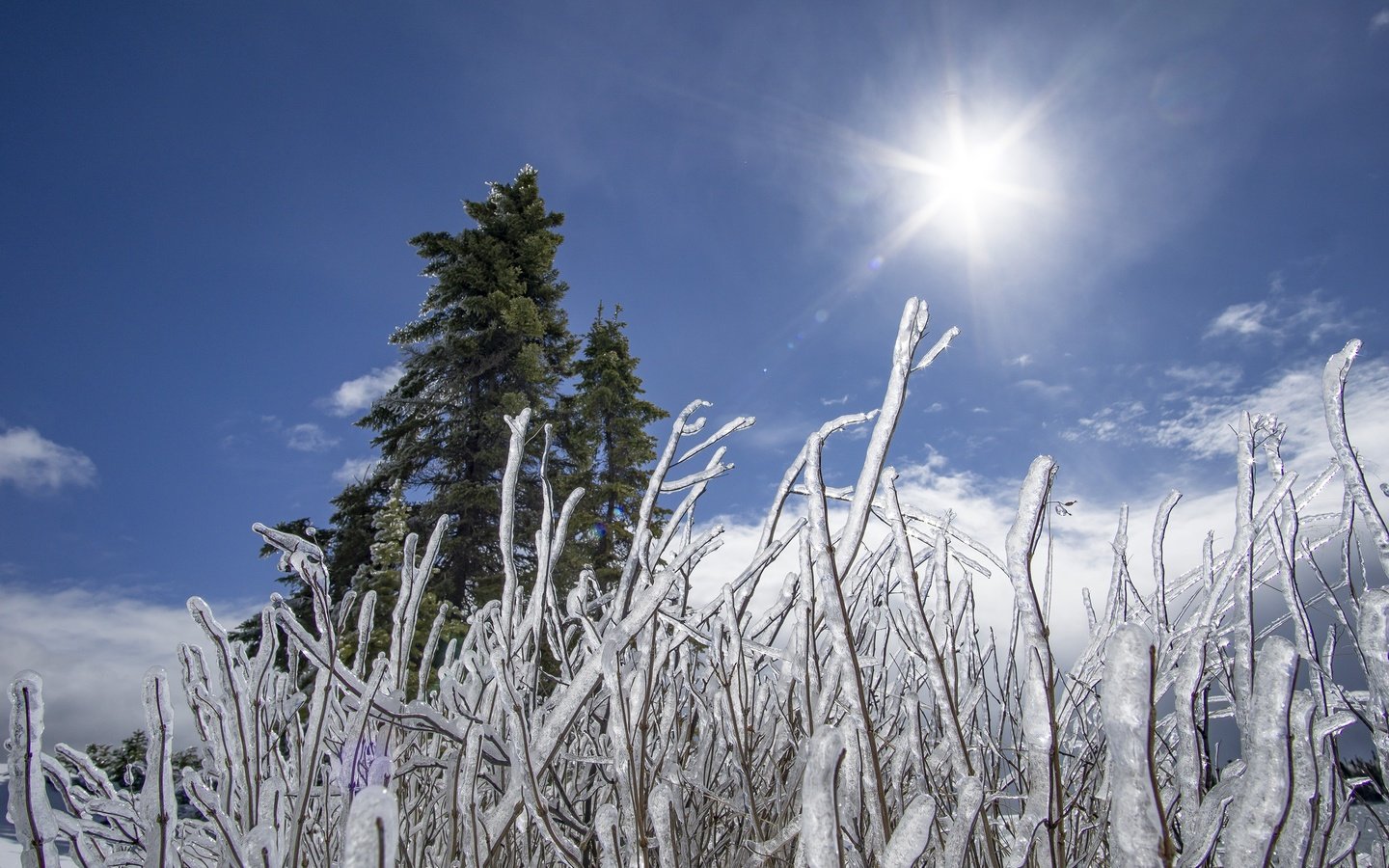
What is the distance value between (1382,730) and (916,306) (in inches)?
30.4

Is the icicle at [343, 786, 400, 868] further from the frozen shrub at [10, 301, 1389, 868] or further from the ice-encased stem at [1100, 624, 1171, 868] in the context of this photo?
the ice-encased stem at [1100, 624, 1171, 868]

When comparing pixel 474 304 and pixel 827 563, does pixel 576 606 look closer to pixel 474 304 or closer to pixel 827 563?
pixel 827 563

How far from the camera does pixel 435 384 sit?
18.2 metres

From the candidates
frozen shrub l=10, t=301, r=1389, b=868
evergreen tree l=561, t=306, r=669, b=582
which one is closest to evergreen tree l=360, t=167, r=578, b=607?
evergreen tree l=561, t=306, r=669, b=582

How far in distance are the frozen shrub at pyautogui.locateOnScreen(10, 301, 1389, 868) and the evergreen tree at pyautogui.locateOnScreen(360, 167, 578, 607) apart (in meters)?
15.3

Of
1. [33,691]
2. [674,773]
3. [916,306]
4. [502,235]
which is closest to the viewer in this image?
[33,691]

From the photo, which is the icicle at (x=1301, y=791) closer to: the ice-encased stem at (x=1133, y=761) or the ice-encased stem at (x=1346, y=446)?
the ice-encased stem at (x=1133, y=761)

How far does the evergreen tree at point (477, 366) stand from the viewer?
16625mm

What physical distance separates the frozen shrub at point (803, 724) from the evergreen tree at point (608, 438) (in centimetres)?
1608

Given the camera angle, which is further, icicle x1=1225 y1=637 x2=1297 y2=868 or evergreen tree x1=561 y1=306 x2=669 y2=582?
evergreen tree x1=561 y1=306 x2=669 y2=582

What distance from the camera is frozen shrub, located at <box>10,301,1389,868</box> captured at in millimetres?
522

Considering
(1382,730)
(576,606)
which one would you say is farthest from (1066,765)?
(576,606)

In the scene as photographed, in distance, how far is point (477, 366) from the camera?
18.0 meters

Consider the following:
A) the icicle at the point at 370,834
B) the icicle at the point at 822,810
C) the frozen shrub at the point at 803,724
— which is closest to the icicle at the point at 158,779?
the frozen shrub at the point at 803,724
